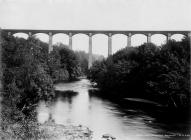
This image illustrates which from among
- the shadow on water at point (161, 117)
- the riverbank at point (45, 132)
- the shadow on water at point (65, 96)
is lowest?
the shadow on water at point (161, 117)

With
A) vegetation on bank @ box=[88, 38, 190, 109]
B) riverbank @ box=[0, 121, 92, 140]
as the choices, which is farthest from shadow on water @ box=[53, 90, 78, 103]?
riverbank @ box=[0, 121, 92, 140]

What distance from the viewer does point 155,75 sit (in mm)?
35656

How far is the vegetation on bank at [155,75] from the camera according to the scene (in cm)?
3156

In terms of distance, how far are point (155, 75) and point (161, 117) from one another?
8.57 meters

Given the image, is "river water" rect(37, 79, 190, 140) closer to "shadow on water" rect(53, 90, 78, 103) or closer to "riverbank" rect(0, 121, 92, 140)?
"riverbank" rect(0, 121, 92, 140)

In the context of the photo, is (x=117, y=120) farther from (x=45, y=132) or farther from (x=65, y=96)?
(x=65, y=96)

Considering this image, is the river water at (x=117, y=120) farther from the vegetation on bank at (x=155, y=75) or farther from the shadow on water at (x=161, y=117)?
the vegetation on bank at (x=155, y=75)

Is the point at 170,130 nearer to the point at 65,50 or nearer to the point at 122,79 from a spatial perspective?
the point at 122,79

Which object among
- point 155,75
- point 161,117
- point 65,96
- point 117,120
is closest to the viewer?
point 117,120

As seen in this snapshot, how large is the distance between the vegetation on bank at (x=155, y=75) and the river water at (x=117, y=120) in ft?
8.61

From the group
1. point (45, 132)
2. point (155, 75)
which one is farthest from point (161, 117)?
point (45, 132)

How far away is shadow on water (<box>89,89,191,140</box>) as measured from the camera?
21.8 metres

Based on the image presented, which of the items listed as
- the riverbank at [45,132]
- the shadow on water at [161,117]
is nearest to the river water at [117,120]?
the shadow on water at [161,117]

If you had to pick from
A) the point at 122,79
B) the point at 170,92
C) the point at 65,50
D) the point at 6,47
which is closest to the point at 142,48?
the point at 122,79
